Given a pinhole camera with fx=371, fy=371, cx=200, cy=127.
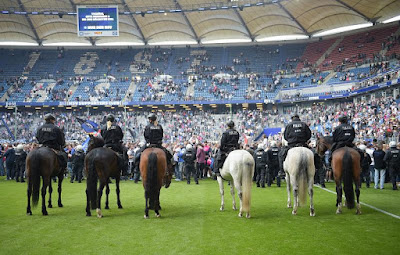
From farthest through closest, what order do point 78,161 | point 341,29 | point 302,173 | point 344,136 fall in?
point 341,29 < point 78,161 < point 344,136 < point 302,173

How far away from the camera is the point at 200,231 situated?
781 centimetres

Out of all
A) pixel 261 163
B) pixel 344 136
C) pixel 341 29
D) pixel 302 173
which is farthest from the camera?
pixel 341 29

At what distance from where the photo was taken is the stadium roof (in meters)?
43.5

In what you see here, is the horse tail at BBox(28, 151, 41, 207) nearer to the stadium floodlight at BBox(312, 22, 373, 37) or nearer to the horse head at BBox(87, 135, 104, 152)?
the horse head at BBox(87, 135, 104, 152)

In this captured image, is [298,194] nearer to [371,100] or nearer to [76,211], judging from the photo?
[76,211]

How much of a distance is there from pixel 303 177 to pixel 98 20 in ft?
90.4

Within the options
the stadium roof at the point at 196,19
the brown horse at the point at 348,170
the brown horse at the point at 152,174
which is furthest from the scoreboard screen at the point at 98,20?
the brown horse at the point at 348,170

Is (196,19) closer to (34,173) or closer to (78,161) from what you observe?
(78,161)

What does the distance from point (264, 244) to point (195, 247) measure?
4.12 ft

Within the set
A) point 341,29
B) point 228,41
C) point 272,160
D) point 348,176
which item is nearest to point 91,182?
point 348,176

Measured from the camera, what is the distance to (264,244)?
6.71 meters

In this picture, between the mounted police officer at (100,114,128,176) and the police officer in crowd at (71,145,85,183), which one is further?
the police officer in crowd at (71,145,85,183)

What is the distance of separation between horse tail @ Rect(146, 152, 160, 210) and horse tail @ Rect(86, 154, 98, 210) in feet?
4.82

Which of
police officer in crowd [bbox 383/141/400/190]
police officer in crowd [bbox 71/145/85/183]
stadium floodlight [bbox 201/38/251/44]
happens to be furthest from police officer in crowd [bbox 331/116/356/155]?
stadium floodlight [bbox 201/38/251/44]
